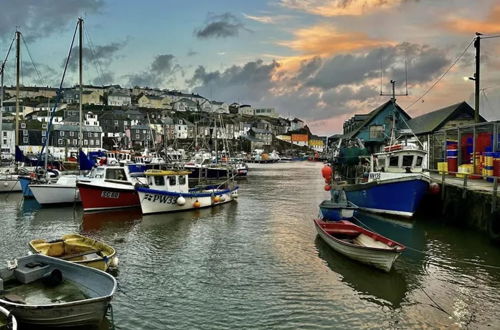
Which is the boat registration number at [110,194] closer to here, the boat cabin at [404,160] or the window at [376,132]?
the boat cabin at [404,160]

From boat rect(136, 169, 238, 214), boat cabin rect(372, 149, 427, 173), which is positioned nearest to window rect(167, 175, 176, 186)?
boat rect(136, 169, 238, 214)

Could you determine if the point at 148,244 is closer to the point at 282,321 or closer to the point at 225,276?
the point at 225,276

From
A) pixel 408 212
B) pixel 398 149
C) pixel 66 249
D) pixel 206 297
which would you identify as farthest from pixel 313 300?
pixel 398 149

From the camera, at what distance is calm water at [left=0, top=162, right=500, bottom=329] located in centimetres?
1109

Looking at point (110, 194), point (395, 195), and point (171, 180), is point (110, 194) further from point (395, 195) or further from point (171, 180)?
point (395, 195)

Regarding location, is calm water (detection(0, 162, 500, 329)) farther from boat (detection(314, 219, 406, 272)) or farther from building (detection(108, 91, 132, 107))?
building (detection(108, 91, 132, 107))

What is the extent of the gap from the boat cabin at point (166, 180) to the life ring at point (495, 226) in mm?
18864

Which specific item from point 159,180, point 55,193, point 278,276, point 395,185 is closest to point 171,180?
point 159,180

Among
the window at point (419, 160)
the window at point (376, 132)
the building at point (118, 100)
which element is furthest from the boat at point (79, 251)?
the building at point (118, 100)

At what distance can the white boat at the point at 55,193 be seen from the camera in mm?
30781

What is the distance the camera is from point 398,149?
85.0ft

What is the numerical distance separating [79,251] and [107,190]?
14358 mm

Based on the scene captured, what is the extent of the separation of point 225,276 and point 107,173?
17092 mm

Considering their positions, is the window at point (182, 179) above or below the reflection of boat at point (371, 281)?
above
